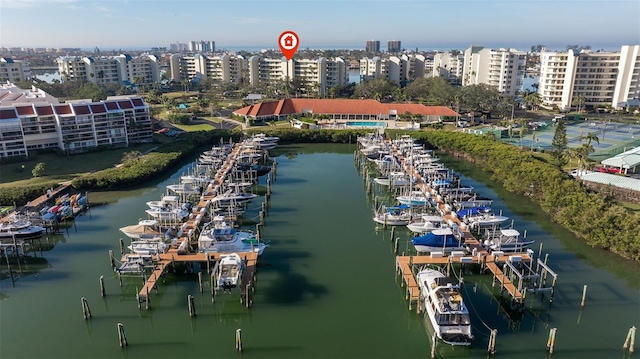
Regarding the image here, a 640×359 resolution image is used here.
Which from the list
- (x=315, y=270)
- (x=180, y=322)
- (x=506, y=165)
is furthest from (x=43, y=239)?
(x=506, y=165)

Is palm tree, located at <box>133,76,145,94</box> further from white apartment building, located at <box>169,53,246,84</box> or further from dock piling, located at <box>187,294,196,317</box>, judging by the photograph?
dock piling, located at <box>187,294,196,317</box>

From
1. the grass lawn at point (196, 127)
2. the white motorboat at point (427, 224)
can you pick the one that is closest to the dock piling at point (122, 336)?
the white motorboat at point (427, 224)

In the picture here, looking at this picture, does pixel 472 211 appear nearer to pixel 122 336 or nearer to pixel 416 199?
pixel 416 199

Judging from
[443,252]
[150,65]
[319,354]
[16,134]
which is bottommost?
[319,354]

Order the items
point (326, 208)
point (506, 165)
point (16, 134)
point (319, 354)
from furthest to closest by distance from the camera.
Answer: point (16, 134) → point (506, 165) → point (326, 208) → point (319, 354)

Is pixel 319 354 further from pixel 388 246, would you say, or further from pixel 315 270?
pixel 388 246

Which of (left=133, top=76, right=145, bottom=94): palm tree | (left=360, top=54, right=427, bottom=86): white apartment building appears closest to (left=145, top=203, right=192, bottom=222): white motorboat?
(left=133, top=76, right=145, bottom=94): palm tree

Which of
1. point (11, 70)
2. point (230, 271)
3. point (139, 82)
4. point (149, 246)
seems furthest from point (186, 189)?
point (11, 70)
